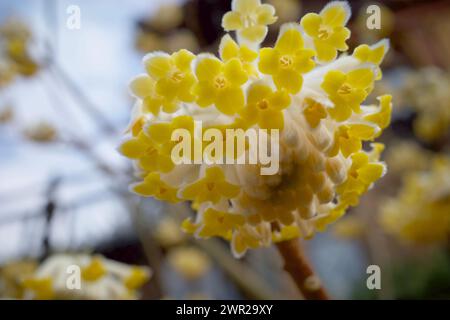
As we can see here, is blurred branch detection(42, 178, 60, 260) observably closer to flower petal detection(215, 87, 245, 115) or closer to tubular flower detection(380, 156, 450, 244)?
flower petal detection(215, 87, 245, 115)

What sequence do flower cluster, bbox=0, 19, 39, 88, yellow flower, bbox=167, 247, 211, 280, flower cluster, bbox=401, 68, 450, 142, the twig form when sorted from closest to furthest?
the twig, flower cluster, bbox=0, 19, 39, 88, flower cluster, bbox=401, 68, 450, 142, yellow flower, bbox=167, 247, 211, 280

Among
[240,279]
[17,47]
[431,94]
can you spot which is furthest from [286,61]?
[431,94]

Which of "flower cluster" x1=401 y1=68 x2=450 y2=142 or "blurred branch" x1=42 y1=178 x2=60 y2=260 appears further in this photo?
"flower cluster" x1=401 y1=68 x2=450 y2=142

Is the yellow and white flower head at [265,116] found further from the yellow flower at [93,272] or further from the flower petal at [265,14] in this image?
the yellow flower at [93,272]

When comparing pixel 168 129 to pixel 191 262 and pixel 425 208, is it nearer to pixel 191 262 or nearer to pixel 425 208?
pixel 425 208

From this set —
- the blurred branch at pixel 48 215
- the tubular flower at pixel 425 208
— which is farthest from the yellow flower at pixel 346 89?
the tubular flower at pixel 425 208

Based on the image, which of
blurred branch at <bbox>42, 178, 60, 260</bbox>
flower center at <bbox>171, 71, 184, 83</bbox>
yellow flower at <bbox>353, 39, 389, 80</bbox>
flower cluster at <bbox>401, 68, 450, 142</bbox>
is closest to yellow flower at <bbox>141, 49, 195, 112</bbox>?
flower center at <bbox>171, 71, 184, 83</bbox>

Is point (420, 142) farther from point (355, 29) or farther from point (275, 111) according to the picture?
point (275, 111)
